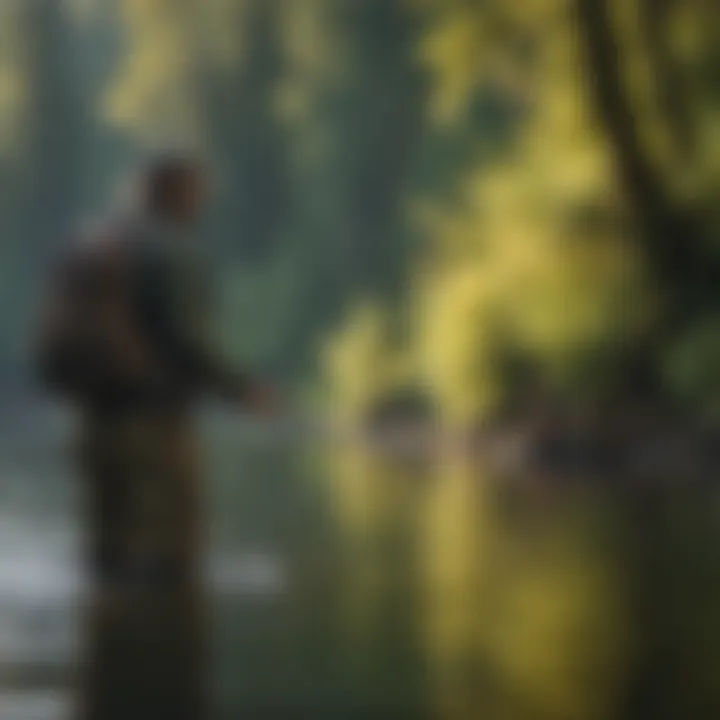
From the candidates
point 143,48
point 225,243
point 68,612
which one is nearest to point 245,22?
point 143,48

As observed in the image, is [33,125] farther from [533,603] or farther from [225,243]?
[533,603]

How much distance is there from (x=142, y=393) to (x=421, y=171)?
0.30 m

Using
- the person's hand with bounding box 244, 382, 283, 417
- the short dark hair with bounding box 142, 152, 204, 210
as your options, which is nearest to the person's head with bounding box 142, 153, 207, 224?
the short dark hair with bounding box 142, 152, 204, 210

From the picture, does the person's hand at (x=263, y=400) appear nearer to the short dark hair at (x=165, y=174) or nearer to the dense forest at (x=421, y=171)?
the dense forest at (x=421, y=171)

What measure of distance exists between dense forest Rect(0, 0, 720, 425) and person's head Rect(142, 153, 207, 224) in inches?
0.6

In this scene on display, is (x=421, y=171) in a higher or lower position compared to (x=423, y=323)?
higher

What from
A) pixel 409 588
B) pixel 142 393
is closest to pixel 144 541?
pixel 142 393

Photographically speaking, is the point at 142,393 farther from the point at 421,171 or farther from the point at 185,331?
the point at 421,171

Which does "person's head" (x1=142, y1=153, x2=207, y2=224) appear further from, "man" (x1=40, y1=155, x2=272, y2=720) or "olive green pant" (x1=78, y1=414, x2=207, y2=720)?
"olive green pant" (x1=78, y1=414, x2=207, y2=720)

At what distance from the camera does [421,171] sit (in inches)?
50.2

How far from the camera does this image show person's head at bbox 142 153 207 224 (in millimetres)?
1247

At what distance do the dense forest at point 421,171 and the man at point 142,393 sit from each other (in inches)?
1.2

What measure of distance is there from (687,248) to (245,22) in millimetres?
428

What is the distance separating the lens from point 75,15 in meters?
1.26
